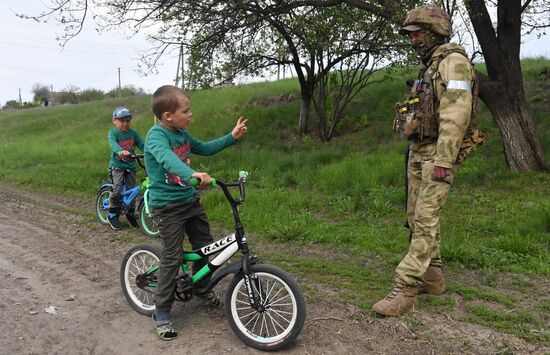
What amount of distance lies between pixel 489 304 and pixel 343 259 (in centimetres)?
184

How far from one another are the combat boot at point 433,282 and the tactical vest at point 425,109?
1272mm

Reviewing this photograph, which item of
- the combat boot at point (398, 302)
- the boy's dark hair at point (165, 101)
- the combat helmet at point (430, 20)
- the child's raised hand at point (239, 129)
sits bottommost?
the combat boot at point (398, 302)

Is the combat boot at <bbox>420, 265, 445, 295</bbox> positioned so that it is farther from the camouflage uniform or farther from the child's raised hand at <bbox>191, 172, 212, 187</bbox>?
the child's raised hand at <bbox>191, 172, 212, 187</bbox>

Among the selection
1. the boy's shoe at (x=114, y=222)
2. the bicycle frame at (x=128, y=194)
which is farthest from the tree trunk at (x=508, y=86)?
the boy's shoe at (x=114, y=222)

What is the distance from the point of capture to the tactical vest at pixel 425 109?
4200mm

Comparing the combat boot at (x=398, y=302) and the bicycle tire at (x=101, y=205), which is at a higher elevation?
the bicycle tire at (x=101, y=205)

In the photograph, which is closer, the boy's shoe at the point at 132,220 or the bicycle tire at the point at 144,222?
the bicycle tire at the point at 144,222

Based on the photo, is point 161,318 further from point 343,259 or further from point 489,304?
point 489,304

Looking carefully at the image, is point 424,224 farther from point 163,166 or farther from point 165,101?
point 165,101

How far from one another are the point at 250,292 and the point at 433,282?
1.86m

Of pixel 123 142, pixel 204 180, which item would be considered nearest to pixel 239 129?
pixel 204 180

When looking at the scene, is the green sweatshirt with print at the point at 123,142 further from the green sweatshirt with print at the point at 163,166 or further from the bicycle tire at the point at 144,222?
the green sweatshirt with print at the point at 163,166

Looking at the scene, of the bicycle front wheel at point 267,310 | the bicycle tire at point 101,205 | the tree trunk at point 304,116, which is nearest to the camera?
the bicycle front wheel at point 267,310

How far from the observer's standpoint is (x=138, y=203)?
25.6 ft
